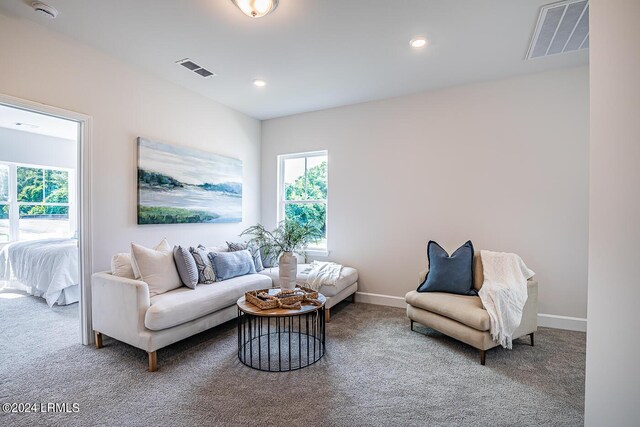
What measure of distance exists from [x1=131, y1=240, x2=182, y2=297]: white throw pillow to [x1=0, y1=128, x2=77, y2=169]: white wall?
4.71m

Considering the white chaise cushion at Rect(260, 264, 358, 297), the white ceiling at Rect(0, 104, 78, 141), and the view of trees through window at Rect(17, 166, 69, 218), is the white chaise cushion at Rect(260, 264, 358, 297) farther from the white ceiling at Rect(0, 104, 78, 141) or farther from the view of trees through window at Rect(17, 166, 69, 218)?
the view of trees through window at Rect(17, 166, 69, 218)

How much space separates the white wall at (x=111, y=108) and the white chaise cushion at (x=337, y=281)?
962mm

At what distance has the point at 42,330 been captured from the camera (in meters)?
3.05

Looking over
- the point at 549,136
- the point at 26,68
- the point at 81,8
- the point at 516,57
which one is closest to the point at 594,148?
the point at 516,57

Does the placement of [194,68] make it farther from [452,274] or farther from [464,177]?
[452,274]

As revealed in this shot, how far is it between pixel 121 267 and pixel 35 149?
4.85m

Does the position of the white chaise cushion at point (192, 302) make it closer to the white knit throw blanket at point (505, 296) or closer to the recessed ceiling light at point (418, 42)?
the white knit throw blanket at point (505, 296)

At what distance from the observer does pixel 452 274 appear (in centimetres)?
296

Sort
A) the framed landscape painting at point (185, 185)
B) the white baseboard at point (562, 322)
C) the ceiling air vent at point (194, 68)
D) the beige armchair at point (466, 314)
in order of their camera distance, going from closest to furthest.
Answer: the beige armchair at point (466, 314) < the ceiling air vent at point (194, 68) < the white baseboard at point (562, 322) < the framed landscape painting at point (185, 185)

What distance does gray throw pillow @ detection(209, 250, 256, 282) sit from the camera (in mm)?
3289

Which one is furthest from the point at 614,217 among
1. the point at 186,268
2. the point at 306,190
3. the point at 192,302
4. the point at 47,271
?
the point at 47,271

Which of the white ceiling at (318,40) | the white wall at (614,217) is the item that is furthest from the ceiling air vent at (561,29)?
the white wall at (614,217)

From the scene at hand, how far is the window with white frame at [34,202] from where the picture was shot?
530cm

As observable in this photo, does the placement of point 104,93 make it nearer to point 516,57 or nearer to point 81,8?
point 81,8
